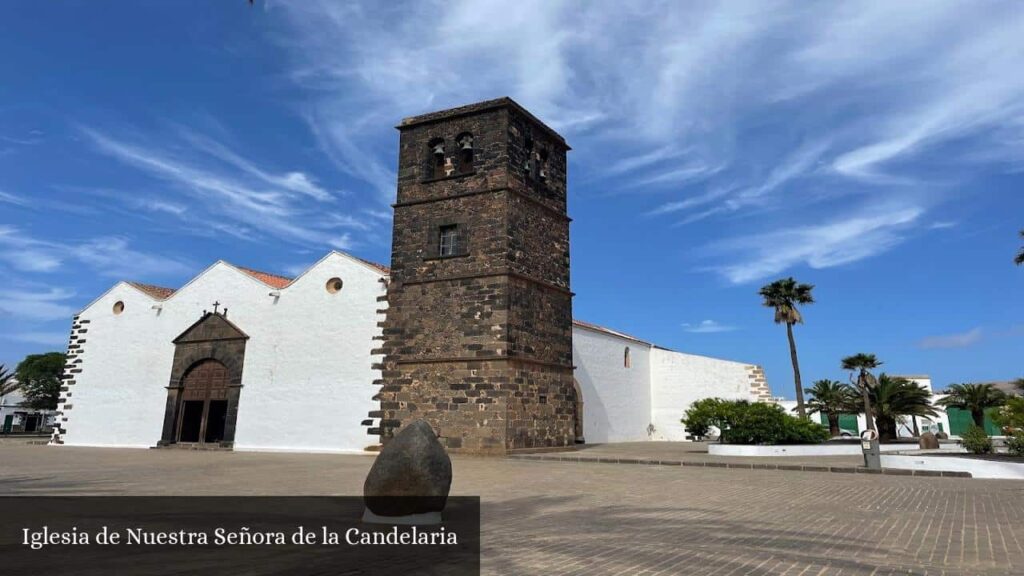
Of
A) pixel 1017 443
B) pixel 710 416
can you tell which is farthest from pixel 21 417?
pixel 1017 443

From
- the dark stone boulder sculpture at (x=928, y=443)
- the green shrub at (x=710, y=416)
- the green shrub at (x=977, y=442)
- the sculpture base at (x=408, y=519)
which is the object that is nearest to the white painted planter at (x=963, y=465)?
the green shrub at (x=977, y=442)

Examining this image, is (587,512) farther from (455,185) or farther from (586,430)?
(586,430)

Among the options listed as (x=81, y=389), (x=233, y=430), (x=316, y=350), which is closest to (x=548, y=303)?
(x=316, y=350)

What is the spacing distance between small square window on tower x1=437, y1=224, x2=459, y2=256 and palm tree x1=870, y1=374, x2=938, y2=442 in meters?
18.9

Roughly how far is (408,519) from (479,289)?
11.6 m

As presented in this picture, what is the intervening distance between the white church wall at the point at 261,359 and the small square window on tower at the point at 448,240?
7.57 feet

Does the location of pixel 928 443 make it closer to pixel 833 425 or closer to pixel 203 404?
pixel 833 425

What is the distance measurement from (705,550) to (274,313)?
18.6 meters

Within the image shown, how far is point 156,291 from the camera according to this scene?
24.6 meters

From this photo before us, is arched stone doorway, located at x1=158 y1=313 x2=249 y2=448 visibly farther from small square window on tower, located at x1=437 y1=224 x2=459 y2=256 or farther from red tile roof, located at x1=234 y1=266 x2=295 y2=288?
small square window on tower, located at x1=437 y1=224 x2=459 y2=256

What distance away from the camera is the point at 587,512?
7191 mm

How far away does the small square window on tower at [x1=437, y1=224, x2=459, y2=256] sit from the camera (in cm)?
1842

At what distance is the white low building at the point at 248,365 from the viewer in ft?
63.1

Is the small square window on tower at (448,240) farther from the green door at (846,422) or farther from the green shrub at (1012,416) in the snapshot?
the green door at (846,422)
